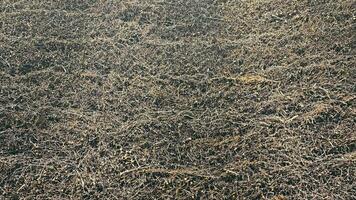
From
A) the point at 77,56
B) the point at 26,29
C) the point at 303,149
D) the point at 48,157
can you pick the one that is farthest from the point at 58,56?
the point at 303,149

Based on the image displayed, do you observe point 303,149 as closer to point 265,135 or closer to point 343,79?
point 265,135

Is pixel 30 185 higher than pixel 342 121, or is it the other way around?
pixel 342 121

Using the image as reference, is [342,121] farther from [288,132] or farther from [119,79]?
[119,79]

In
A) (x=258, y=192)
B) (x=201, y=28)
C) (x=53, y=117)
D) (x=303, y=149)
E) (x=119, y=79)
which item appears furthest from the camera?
(x=201, y=28)

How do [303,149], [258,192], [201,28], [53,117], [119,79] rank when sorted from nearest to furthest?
[258,192] → [303,149] → [53,117] → [119,79] → [201,28]

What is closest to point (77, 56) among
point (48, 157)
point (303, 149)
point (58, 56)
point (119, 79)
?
point (58, 56)

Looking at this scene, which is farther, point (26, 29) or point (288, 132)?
point (26, 29)
